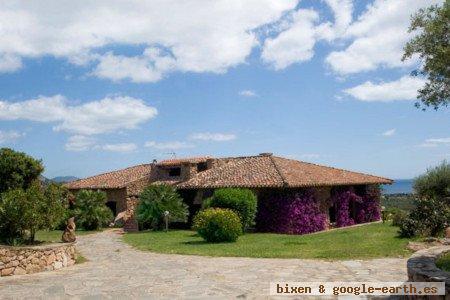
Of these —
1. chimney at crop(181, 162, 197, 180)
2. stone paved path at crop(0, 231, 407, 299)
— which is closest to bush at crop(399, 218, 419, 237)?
stone paved path at crop(0, 231, 407, 299)

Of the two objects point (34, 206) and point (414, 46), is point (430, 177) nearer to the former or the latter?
point (414, 46)

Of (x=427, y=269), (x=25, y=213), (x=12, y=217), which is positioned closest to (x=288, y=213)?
(x=25, y=213)

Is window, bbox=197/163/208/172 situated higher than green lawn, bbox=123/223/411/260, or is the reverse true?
window, bbox=197/163/208/172

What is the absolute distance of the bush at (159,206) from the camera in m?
28.4

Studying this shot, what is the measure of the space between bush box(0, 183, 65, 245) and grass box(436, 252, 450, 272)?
11759 millimetres

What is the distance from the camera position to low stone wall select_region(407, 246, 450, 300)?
7.52m

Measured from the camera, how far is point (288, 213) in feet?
86.6

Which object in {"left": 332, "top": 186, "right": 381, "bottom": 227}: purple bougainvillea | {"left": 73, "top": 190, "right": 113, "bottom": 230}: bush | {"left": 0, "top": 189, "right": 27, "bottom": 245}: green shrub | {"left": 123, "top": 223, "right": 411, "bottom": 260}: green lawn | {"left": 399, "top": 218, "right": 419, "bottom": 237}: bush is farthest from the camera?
{"left": 332, "top": 186, "right": 381, "bottom": 227}: purple bougainvillea

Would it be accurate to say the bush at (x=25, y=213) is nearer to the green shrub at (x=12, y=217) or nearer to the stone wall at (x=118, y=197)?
the green shrub at (x=12, y=217)

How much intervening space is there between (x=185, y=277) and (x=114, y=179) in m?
25.8

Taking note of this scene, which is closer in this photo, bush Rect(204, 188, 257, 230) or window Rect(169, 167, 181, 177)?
bush Rect(204, 188, 257, 230)

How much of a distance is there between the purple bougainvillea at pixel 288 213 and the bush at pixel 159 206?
514 centimetres

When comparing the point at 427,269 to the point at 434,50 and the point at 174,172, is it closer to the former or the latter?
the point at 434,50

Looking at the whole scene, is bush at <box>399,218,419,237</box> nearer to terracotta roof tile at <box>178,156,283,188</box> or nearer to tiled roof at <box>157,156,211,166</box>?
terracotta roof tile at <box>178,156,283,188</box>
